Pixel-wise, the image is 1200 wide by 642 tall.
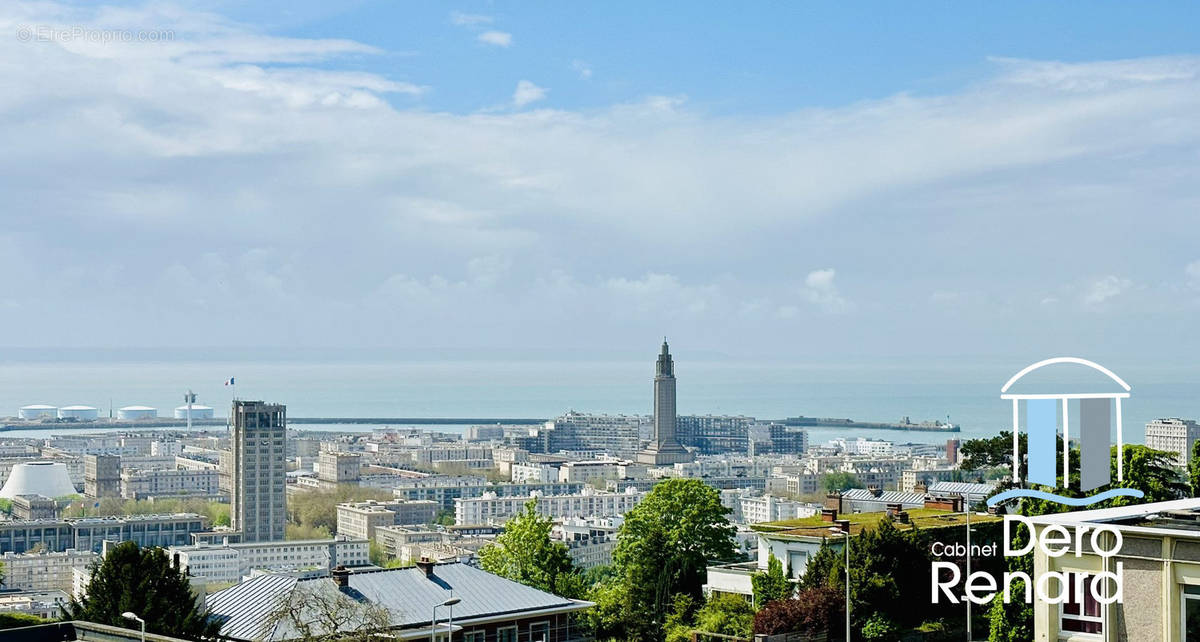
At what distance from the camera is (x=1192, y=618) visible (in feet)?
33.3

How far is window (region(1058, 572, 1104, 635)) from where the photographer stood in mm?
10766

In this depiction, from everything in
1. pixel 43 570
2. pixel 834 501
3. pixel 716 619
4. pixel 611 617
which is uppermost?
pixel 834 501

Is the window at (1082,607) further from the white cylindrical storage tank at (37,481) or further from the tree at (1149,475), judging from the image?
the white cylindrical storage tank at (37,481)

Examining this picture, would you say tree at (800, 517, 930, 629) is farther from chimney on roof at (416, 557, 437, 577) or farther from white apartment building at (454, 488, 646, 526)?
white apartment building at (454, 488, 646, 526)

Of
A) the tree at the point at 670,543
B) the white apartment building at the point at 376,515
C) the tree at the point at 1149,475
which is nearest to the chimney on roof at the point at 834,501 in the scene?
the tree at the point at 670,543

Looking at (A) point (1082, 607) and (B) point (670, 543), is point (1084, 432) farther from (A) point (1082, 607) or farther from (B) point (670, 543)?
(B) point (670, 543)

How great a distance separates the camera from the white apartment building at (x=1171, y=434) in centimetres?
8688

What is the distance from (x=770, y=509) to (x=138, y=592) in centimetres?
15520

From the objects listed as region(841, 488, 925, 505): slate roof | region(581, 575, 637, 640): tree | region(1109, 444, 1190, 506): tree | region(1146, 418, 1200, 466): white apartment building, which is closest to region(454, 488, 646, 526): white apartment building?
region(1146, 418, 1200, 466): white apartment building

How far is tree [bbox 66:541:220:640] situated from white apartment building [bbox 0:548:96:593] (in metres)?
107

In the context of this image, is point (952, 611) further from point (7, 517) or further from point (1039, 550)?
point (7, 517)

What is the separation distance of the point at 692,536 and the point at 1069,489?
1375 centimetres

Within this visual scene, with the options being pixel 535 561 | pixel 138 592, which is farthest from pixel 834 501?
pixel 138 592

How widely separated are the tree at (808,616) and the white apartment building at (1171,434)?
64.2 m
